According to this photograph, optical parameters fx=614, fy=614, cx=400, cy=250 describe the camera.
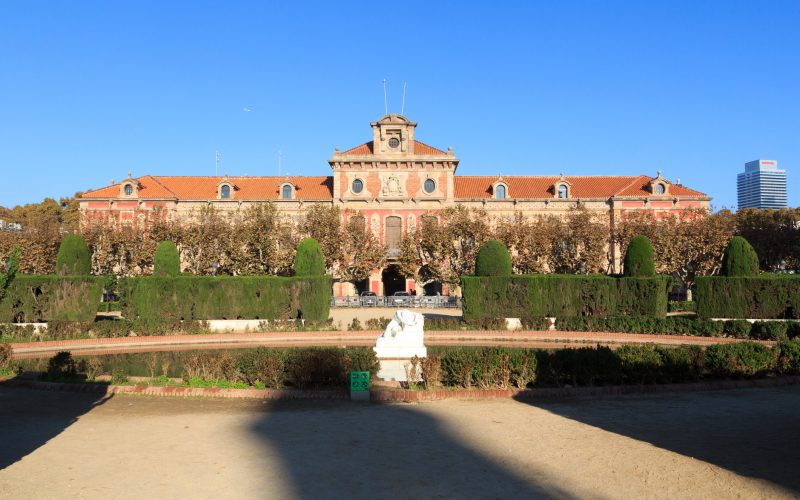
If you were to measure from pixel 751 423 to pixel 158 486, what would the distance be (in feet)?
30.0

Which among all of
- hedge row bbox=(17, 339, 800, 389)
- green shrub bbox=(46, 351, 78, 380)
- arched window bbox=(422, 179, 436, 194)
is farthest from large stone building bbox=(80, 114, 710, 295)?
hedge row bbox=(17, 339, 800, 389)

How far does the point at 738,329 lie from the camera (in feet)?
81.4

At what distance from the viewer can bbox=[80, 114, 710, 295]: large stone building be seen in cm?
5494

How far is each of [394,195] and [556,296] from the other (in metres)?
28.0

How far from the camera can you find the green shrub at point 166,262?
30359 millimetres

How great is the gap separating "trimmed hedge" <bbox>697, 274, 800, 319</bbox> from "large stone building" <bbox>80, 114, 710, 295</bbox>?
25.7 meters

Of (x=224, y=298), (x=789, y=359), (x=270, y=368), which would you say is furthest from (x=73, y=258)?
(x=789, y=359)

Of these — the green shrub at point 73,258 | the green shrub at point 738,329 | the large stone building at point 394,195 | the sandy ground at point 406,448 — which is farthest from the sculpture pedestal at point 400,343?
the large stone building at point 394,195

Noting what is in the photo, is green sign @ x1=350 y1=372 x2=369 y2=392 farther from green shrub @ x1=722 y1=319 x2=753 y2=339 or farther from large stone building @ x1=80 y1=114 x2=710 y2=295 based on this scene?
large stone building @ x1=80 y1=114 x2=710 y2=295

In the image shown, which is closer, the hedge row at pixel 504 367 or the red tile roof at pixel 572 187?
the hedge row at pixel 504 367

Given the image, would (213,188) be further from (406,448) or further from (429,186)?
(406,448)

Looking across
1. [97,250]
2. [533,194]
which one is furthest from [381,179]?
[97,250]

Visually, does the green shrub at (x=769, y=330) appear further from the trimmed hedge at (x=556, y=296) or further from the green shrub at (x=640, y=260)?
the green shrub at (x=640, y=260)

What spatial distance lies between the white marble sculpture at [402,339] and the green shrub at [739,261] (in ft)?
64.0
